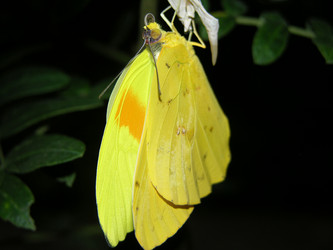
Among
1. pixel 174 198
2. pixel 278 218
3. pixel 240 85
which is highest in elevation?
pixel 174 198

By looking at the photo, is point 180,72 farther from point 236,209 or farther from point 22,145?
point 236,209

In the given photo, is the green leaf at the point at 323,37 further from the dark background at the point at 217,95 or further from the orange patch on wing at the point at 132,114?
the orange patch on wing at the point at 132,114

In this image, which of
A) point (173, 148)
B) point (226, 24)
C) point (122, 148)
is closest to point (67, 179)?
point (122, 148)

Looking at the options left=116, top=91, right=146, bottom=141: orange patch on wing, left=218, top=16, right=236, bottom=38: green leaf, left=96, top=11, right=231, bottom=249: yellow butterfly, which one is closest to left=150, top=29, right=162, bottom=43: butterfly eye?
left=96, top=11, right=231, bottom=249: yellow butterfly

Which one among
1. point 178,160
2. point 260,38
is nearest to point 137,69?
point 178,160

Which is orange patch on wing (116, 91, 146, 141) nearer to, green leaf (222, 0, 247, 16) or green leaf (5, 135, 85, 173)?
green leaf (5, 135, 85, 173)

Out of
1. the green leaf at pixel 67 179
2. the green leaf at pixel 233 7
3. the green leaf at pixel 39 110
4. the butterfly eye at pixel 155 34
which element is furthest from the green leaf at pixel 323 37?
the green leaf at pixel 67 179
